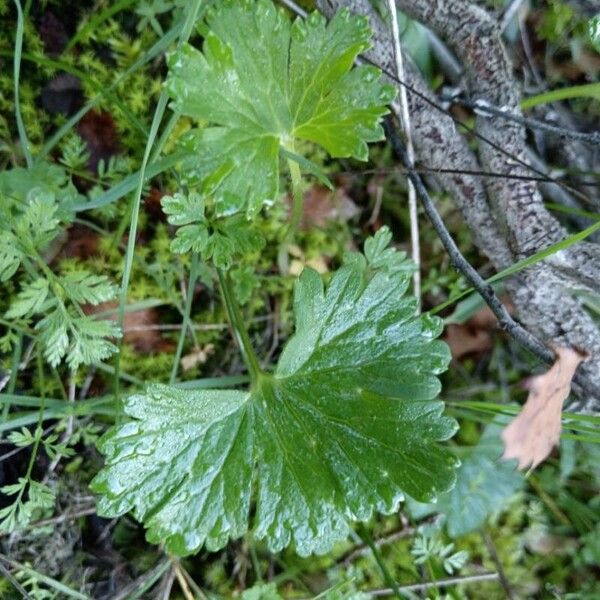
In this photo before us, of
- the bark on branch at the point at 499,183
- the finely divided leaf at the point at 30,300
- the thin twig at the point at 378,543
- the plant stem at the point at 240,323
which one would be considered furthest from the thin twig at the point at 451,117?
the thin twig at the point at 378,543

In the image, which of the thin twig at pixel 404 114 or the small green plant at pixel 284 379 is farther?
the thin twig at pixel 404 114

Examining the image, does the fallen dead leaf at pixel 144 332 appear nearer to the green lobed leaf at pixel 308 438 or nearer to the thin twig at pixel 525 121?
the green lobed leaf at pixel 308 438

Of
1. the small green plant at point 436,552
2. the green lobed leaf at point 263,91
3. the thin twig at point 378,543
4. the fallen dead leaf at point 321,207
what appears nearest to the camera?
the green lobed leaf at point 263,91

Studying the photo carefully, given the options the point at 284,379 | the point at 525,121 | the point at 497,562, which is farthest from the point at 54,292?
the point at 497,562

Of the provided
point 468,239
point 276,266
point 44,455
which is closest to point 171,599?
point 44,455

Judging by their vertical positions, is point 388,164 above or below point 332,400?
above

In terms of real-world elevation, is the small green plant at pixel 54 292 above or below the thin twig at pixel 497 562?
above

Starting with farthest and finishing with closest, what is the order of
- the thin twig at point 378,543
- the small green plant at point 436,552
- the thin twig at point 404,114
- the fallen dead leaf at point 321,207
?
the fallen dead leaf at point 321,207 < the thin twig at point 378,543 < the small green plant at point 436,552 < the thin twig at point 404,114

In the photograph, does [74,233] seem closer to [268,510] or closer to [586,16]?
[268,510]

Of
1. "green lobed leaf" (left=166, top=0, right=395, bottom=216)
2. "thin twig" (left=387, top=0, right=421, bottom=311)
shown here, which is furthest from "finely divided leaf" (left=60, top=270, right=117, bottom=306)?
"thin twig" (left=387, top=0, right=421, bottom=311)
